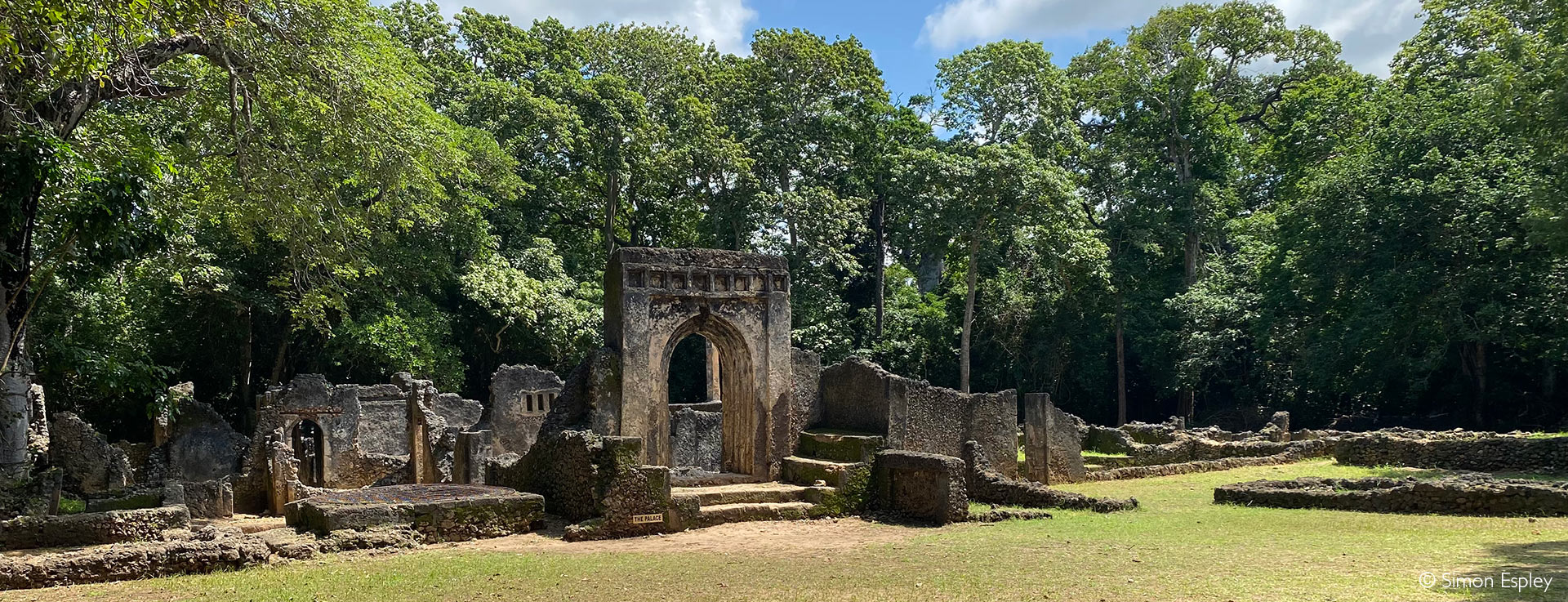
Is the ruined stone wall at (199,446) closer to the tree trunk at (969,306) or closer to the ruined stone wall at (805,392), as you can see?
the ruined stone wall at (805,392)

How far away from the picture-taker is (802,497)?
15.1 metres

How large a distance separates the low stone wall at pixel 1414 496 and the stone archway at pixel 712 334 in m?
6.81

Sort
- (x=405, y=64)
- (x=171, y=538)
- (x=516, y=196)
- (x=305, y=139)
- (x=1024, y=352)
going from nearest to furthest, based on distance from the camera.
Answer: (x=171, y=538) → (x=305, y=139) → (x=405, y=64) → (x=516, y=196) → (x=1024, y=352)

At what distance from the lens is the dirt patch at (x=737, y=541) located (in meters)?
11.6

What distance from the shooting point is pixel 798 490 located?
1523 centimetres

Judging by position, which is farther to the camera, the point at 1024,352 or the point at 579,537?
the point at 1024,352

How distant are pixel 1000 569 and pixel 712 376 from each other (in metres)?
15.5

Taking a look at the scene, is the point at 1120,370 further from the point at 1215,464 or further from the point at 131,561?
the point at 131,561

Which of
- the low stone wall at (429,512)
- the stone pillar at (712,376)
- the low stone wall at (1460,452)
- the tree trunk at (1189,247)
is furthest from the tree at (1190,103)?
the low stone wall at (429,512)

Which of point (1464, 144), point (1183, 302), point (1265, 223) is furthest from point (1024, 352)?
point (1464, 144)

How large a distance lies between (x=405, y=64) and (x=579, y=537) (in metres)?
14.1

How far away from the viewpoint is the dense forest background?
46.3 ft

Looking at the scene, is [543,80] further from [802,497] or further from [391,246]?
[802,497]

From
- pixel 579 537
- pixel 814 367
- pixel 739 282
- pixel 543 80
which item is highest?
pixel 543 80
